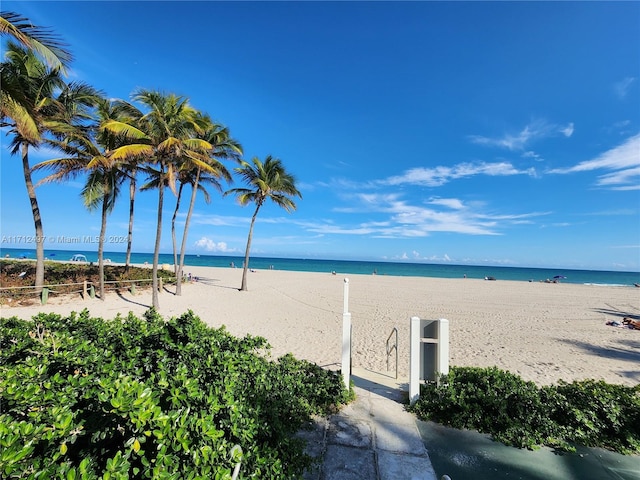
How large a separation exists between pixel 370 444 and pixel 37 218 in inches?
638

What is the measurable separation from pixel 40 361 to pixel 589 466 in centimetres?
530

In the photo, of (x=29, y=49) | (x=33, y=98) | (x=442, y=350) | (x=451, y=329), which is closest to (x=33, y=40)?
(x=29, y=49)

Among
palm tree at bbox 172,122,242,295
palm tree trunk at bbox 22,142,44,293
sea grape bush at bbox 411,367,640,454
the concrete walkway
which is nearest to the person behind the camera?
the concrete walkway

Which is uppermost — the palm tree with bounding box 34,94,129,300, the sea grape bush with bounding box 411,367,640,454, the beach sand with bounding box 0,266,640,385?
the palm tree with bounding box 34,94,129,300

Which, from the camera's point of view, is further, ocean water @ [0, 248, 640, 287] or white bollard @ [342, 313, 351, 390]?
ocean water @ [0, 248, 640, 287]

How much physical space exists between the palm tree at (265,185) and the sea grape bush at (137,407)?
16.4 meters

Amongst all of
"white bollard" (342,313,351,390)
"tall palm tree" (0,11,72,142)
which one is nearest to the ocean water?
"tall palm tree" (0,11,72,142)

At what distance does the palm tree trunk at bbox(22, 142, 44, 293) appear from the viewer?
11926mm

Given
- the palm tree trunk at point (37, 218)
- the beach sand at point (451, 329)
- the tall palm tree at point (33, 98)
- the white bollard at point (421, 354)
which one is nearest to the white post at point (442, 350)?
the white bollard at point (421, 354)

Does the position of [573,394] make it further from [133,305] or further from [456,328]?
[133,305]

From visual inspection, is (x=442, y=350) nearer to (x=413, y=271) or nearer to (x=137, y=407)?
(x=137, y=407)

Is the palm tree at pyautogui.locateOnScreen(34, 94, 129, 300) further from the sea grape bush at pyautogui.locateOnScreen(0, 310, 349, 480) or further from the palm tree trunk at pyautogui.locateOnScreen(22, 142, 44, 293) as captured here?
the sea grape bush at pyautogui.locateOnScreen(0, 310, 349, 480)

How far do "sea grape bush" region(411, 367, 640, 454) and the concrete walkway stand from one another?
1.55 feet

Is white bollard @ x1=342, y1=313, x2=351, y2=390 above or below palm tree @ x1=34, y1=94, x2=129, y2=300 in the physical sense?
below
